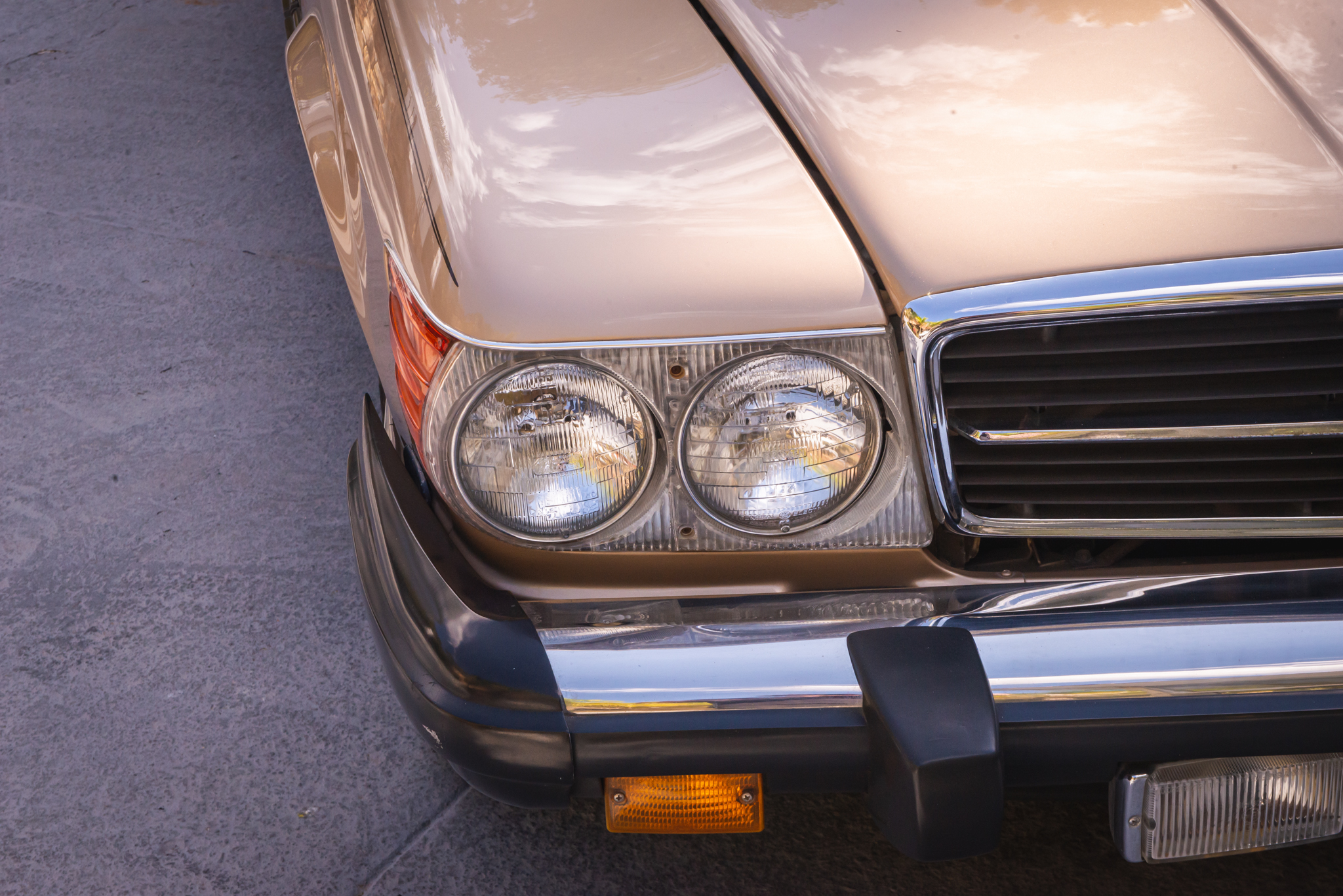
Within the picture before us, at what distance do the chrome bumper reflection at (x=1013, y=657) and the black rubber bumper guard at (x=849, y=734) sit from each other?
0.02m

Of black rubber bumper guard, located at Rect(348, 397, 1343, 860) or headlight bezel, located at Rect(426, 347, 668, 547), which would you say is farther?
headlight bezel, located at Rect(426, 347, 668, 547)

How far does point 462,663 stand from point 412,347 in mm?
402

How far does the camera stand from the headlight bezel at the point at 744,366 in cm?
129

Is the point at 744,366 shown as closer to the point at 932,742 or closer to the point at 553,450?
the point at 553,450

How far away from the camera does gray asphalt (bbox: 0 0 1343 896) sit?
1830mm

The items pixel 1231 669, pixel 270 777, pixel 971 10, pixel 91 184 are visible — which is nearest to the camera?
pixel 1231 669

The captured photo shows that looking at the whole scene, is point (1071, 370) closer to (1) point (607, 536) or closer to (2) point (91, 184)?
(1) point (607, 536)

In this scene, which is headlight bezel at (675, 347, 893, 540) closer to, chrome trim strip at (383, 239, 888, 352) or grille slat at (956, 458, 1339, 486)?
chrome trim strip at (383, 239, 888, 352)

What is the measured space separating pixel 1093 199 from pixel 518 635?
863 mm

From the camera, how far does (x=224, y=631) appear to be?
2.29 meters

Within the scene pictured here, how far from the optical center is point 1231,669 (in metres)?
1.24

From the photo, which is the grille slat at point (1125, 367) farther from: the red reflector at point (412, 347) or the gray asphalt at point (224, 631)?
the gray asphalt at point (224, 631)

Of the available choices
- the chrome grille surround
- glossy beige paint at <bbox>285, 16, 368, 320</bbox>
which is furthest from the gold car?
glossy beige paint at <bbox>285, 16, 368, 320</bbox>

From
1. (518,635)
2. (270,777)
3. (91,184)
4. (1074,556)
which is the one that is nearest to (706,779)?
(518,635)
